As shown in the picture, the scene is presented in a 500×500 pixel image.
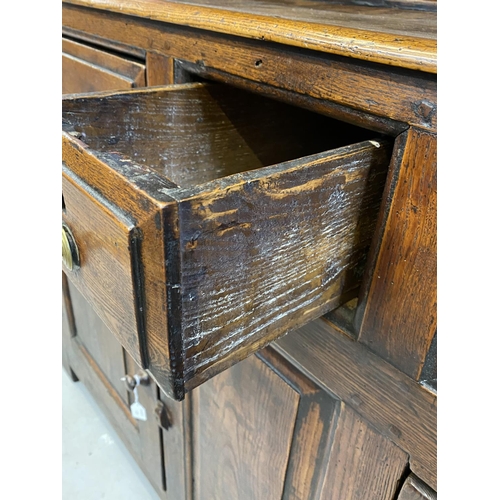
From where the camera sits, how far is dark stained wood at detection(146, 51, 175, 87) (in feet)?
1.91

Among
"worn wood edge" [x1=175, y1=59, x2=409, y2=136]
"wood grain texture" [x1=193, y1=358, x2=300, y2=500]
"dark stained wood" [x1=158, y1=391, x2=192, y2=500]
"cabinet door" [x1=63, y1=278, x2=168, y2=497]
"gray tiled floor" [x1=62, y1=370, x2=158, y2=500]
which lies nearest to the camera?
"worn wood edge" [x1=175, y1=59, x2=409, y2=136]

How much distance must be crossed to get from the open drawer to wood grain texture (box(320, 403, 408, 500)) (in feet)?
0.57

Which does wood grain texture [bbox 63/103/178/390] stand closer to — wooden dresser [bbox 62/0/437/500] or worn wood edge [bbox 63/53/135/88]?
wooden dresser [bbox 62/0/437/500]

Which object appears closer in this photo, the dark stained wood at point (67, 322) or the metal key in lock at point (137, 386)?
the metal key in lock at point (137, 386)

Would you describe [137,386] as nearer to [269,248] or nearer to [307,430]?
[307,430]

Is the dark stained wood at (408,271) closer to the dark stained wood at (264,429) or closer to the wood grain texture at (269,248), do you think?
the wood grain texture at (269,248)

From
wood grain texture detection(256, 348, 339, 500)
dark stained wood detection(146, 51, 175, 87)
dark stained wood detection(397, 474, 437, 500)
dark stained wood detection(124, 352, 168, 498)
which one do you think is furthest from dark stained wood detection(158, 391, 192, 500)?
dark stained wood detection(146, 51, 175, 87)

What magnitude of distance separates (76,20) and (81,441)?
1.04m

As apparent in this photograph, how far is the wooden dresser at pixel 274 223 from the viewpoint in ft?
1.04

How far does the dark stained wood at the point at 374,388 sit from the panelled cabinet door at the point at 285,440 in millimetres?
17

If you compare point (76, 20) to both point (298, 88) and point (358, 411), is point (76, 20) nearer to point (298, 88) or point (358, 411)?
point (298, 88)

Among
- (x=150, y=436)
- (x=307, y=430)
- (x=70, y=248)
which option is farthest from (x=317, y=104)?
(x=150, y=436)

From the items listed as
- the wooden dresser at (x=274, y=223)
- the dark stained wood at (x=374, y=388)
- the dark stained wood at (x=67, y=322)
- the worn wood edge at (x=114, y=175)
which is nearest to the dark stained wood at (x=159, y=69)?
the wooden dresser at (x=274, y=223)
